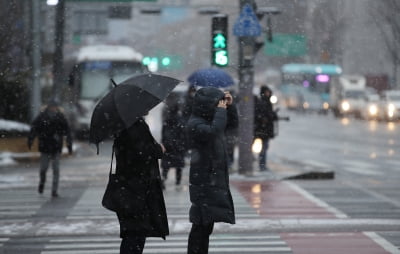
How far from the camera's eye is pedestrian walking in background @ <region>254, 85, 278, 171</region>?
18.9 metres

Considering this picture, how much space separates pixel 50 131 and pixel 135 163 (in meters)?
7.72

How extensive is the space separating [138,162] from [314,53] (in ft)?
231

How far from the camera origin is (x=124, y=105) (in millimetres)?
7199

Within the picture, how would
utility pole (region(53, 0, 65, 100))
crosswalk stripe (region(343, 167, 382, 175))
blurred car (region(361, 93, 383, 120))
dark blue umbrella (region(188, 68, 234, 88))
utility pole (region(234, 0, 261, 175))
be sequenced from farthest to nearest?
blurred car (region(361, 93, 383, 120))
utility pole (region(53, 0, 65, 100))
crosswalk stripe (region(343, 167, 382, 175))
utility pole (region(234, 0, 261, 175))
dark blue umbrella (region(188, 68, 234, 88))

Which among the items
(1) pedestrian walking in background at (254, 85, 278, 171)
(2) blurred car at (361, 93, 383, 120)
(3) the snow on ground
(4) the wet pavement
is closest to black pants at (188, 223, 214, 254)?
(4) the wet pavement

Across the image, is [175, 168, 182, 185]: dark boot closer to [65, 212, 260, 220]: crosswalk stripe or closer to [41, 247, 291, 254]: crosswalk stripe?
[65, 212, 260, 220]: crosswalk stripe

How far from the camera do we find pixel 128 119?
23.3 ft

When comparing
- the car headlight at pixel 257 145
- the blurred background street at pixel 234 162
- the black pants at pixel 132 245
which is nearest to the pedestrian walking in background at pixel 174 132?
the blurred background street at pixel 234 162

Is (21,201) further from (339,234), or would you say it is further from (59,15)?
(59,15)

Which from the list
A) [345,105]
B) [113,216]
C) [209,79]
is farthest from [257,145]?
[345,105]

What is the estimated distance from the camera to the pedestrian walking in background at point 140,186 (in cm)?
723

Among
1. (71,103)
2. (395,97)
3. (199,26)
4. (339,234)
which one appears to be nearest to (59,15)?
(71,103)

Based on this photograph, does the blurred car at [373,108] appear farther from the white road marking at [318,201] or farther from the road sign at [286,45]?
the white road marking at [318,201]

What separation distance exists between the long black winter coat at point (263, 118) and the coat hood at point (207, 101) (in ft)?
35.9
